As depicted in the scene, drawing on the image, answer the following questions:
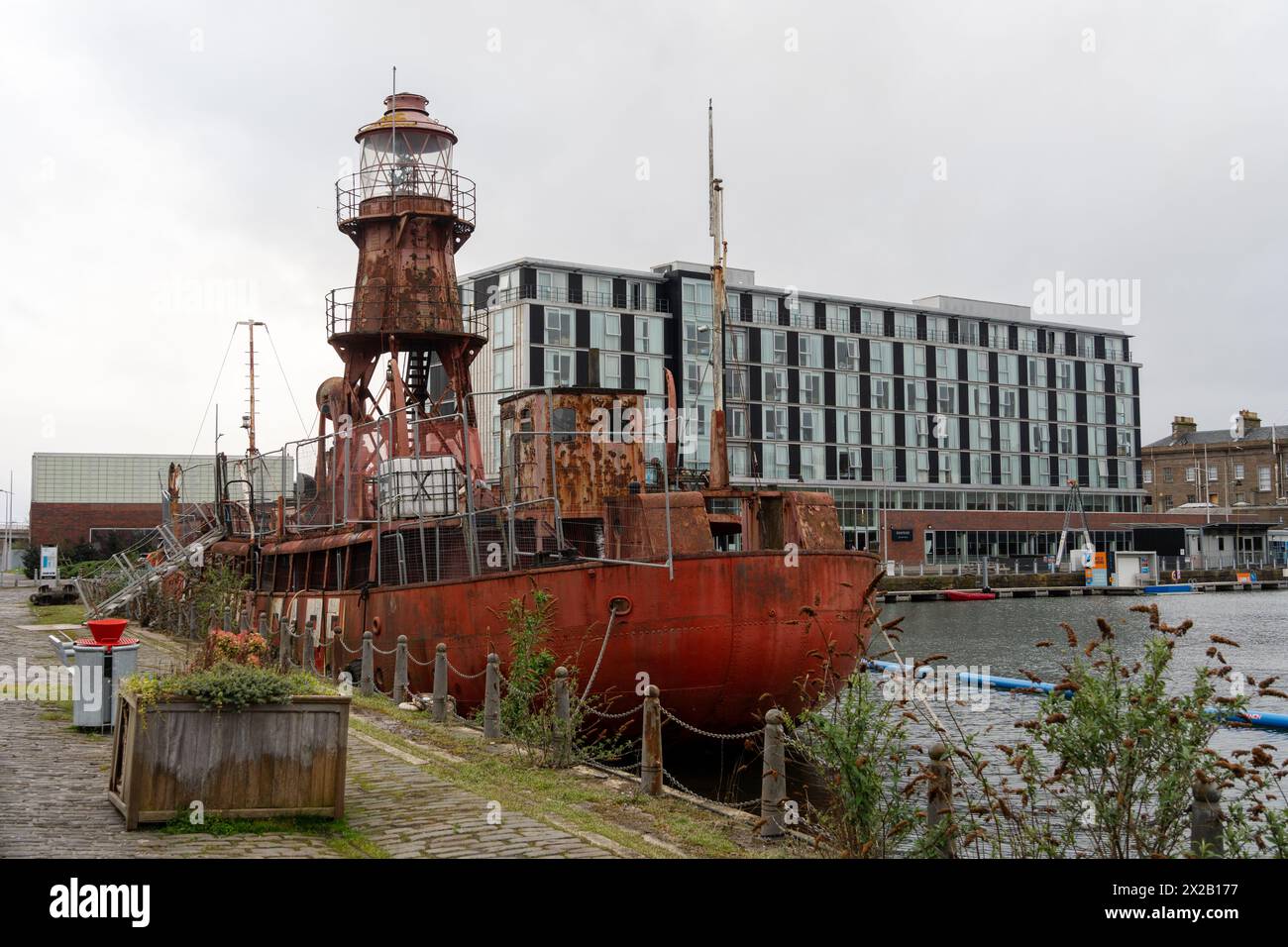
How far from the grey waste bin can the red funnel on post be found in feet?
0.22

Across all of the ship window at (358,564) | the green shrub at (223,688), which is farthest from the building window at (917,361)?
the green shrub at (223,688)

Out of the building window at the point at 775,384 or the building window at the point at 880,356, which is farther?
the building window at the point at 880,356

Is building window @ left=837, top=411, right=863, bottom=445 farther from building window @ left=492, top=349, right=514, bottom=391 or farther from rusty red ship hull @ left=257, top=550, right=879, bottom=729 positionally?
rusty red ship hull @ left=257, top=550, right=879, bottom=729

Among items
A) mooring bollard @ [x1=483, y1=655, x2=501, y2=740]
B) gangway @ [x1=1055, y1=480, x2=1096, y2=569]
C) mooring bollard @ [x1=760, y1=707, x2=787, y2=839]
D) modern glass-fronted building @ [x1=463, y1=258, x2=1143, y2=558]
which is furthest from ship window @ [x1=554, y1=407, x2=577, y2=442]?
gangway @ [x1=1055, y1=480, x2=1096, y2=569]

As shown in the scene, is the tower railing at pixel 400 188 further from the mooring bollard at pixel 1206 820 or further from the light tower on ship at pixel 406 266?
the mooring bollard at pixel 1206 820

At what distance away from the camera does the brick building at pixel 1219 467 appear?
407 feet

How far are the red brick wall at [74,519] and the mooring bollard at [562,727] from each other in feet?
237

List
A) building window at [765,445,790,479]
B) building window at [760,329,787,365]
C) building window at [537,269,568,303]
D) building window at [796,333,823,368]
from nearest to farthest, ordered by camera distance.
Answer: building window at [537,269,568,303], building window at [765,445,790,479], building window at [760,329,787,365], building window at [796,333,823,368]

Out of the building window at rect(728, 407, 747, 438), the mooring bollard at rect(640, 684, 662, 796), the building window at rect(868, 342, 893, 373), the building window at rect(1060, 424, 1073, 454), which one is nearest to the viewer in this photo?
the mooring bollard at rect(640, 684, 662, 796)

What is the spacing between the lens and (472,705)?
20.8 metres

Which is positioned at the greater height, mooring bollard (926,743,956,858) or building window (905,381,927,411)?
building window (905,381,927,411)

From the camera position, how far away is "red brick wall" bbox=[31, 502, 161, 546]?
79875 millimetres

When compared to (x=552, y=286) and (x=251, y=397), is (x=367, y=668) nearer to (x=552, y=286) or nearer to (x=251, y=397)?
(x=251, y=397)

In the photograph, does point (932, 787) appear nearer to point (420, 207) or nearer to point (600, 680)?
point (600, 680)
